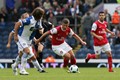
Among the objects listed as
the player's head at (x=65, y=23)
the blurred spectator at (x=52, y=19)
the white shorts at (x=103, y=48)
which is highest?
the blurred spectator at (x=52, y=19)

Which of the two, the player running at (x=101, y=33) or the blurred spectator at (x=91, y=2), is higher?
the blurred spectator at (x=91, y=2)

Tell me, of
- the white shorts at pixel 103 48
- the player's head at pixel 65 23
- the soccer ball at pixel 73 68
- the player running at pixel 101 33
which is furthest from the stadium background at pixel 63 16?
the player's head at pixel 65 23

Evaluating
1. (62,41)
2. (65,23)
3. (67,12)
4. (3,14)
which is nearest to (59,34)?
(62,41)

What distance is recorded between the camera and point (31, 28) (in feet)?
55.0

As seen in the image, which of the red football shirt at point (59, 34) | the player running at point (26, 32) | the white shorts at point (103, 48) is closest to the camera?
the player running at point (26, 32)

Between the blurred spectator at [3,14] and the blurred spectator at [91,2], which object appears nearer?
the blurred spectator at [3,14]

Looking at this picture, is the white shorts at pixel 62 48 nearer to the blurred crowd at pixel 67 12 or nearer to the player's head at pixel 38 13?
the player's head at pixel 38 13

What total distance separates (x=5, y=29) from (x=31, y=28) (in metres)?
12.8

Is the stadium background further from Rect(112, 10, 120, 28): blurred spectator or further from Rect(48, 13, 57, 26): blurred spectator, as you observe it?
Rect(112, 10, 120, 28): blurred spectator

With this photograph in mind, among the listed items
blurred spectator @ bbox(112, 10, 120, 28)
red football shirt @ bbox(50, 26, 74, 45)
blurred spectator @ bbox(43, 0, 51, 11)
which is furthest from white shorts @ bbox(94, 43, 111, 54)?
blurred spectator @ bbox(43, 0, 51, 11)

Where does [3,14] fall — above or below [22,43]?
above

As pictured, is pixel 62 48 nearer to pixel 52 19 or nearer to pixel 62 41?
pixel 62 41

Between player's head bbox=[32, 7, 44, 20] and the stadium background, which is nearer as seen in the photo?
player's head bbox=[32, 7, 44, 20]

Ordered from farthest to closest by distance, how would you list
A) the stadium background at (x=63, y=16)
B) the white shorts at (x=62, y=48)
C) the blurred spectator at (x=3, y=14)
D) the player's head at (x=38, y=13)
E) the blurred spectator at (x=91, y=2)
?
1. the blurred spectator at (x=91, y=2)
2. the blurred spectator at (x=3, y=14)
3. the stadium background at (x=63, y=16)
4. the white shorts at (x=62, y=48)
5. the player's head at (x=38, y=13)
